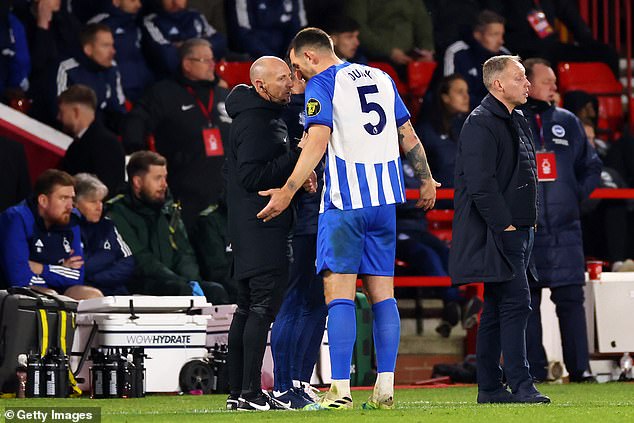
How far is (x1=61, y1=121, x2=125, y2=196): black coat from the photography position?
40.5 feet

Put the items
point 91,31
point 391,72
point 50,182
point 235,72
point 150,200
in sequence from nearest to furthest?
1. point 50,182
2. point 150,200
3. point 91,31
4. point 235,72
5. point 391,72

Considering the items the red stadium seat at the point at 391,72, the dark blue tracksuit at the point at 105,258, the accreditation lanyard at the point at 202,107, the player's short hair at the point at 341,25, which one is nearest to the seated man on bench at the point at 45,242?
the dark blue tracksuit at the point at 105,258

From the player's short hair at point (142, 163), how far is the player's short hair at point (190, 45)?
164 cm

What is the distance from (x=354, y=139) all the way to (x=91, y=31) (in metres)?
→ 5.45

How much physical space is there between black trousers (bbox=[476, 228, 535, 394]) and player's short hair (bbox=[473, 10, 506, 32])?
720cm

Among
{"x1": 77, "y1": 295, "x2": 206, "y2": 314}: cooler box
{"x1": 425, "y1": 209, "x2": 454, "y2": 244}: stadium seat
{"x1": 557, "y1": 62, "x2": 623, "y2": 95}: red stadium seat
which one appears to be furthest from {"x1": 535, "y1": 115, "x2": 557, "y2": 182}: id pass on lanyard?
{"x1": 557, "y1": 62, "x2": 623, "y2": 95}: red stadium seat

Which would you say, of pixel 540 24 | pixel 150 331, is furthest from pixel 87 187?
pixel 540 24

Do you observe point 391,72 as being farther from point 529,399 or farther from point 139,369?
point 529,399

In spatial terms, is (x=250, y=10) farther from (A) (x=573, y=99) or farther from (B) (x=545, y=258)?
(B) (x=545, y=258)

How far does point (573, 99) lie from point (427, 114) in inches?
64.9

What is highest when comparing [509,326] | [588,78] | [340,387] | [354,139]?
[588,78]

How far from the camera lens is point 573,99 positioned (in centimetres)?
1514

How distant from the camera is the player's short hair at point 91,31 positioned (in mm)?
12797

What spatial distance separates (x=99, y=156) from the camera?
1234 centimetres
